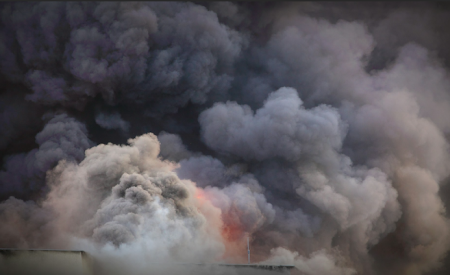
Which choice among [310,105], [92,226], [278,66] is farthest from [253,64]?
[92,226]

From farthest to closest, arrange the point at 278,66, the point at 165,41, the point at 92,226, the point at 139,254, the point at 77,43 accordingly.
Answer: the point at 278,66 → the point at 165,41 → the point at 77,43 → the point at 92,226 → the point at 139,254

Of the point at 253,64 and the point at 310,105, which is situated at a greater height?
the point at 253,64

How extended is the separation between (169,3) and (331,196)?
48.3 ft

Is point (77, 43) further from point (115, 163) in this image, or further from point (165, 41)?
point (115, 163)

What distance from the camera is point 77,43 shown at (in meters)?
26.8

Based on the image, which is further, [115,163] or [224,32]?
[224,32]

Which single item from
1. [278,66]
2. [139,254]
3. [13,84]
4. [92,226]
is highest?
[278,66]

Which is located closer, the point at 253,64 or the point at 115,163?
the point at 115,163

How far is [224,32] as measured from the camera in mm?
29234

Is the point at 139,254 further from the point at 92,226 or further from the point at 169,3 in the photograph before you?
the point at 169,3

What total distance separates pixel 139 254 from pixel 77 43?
482 inches

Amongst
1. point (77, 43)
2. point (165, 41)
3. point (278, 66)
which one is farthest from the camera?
point (278, 66)

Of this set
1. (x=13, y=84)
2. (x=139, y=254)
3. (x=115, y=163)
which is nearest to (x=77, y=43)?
(x=13, y=84)

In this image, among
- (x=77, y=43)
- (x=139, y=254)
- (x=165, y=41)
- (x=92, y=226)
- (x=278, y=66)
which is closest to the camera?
(x=139, y=254)
